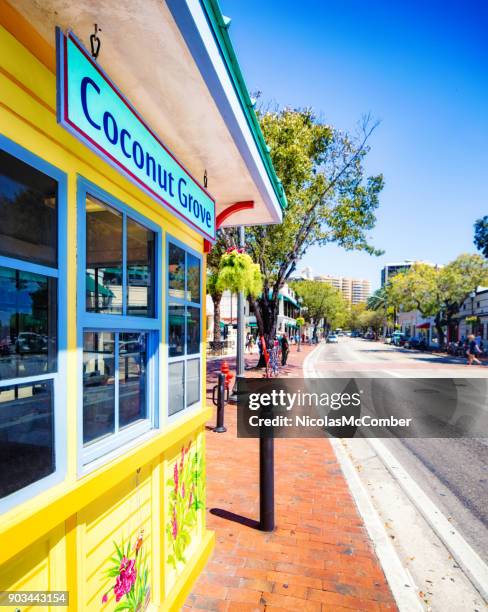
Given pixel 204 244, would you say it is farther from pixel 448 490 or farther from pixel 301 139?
pixel 301 139

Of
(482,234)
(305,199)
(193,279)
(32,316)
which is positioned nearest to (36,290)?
(32,316)

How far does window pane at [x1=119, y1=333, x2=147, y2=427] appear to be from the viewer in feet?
8.11

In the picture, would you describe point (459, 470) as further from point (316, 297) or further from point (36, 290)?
point (316, 297)

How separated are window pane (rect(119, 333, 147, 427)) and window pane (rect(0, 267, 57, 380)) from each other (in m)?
0.72

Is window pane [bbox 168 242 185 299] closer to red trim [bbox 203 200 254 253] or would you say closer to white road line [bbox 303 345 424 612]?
red trim [bbox 203 200 254 253]

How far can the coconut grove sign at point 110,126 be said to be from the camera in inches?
55.5

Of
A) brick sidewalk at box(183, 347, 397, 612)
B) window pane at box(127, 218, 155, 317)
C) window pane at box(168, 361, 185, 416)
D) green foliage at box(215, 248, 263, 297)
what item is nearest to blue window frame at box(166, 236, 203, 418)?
window pane at box(168, 361, 185, 416)

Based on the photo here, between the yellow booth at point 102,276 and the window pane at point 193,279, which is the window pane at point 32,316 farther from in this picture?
the window pane at point 193,279

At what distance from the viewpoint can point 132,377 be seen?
2.55 m

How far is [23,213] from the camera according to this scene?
162cm

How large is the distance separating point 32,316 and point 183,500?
2.04 m

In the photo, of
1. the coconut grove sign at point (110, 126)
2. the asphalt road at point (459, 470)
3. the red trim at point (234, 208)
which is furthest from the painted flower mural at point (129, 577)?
the asphalt road at point (459, 470)

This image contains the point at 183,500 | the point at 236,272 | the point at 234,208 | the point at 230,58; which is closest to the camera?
the point at 230,58

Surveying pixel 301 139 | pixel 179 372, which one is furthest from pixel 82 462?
pixel 301 139
